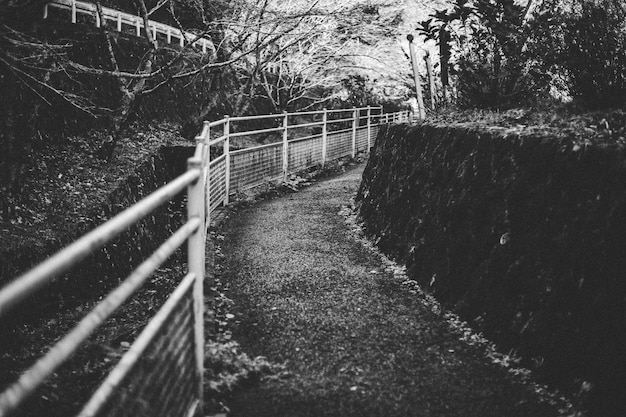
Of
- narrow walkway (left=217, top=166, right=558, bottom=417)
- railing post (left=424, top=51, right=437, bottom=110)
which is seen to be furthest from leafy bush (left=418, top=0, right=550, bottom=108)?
narrow walkway (left=217, top=166, right=558, bottom=417)

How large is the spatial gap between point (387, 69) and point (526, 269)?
17.8m

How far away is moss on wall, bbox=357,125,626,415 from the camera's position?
114 inches

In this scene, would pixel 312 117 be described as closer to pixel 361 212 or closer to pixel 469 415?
pixel 361 212

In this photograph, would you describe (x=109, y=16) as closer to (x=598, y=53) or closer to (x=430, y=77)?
(x=430, y=77)

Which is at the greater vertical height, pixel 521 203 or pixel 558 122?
pixel 558 122

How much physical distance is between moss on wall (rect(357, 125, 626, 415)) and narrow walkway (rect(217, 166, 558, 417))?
28 cm

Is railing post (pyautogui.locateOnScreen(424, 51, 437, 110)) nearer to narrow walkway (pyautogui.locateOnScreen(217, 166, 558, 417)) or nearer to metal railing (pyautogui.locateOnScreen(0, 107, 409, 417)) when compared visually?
A: narrow walkway (pyautogui.locateOnScreen(217, 166, 558, 417))

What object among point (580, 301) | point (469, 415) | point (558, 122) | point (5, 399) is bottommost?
point (469, 415)

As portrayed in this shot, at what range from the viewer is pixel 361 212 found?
8047 millimetres

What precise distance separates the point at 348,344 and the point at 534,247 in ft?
4.52

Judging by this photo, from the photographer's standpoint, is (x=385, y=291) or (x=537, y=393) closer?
(x=537, y=393)

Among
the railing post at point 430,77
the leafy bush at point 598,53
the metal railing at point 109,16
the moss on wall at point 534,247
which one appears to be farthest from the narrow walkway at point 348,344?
the metal railing at point 109,16

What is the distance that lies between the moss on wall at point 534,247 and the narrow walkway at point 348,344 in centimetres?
28

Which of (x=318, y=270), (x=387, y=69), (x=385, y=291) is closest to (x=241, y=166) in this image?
(x=318, y=270)
